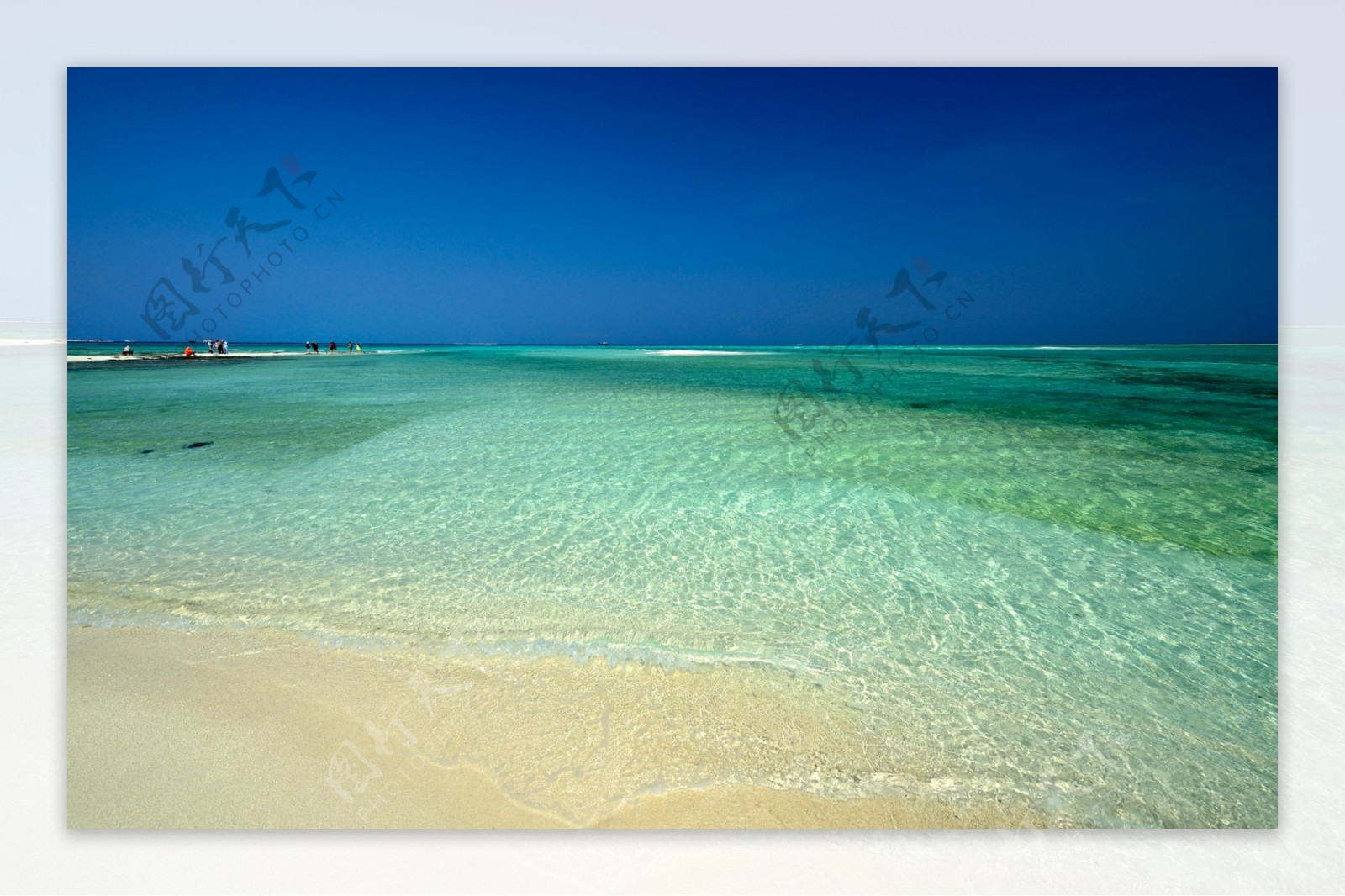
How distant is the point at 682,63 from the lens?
A: 9.32 ft

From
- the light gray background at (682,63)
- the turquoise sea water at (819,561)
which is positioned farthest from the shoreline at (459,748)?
the turquoise sea water at (819,561)

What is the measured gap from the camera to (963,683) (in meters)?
2.66

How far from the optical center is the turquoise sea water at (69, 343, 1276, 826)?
8.04 feet

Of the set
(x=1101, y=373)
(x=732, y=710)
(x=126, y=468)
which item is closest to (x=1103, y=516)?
(x=732, y=710)

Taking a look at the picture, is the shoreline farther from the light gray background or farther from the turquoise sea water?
the turquoise sea water

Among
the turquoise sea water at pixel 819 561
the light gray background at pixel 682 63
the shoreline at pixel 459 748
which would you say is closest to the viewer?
the light gray background at pixel 682 63

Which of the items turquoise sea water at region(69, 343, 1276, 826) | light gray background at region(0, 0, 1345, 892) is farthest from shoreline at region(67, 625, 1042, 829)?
turquoise sea water at region(69, 343, 1276, 826)

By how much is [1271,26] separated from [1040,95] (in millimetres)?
850

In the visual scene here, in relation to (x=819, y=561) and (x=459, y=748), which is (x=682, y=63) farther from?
(x=459, y=748)

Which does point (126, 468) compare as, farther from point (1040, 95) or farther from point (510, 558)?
point (1040, 95)

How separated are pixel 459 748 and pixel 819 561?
90.3 inches

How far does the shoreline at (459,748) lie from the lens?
206cm

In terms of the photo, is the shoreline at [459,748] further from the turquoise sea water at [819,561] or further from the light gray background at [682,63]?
the turquoise sea water at [819,561]

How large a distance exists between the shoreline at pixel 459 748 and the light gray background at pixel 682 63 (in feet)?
0.21
